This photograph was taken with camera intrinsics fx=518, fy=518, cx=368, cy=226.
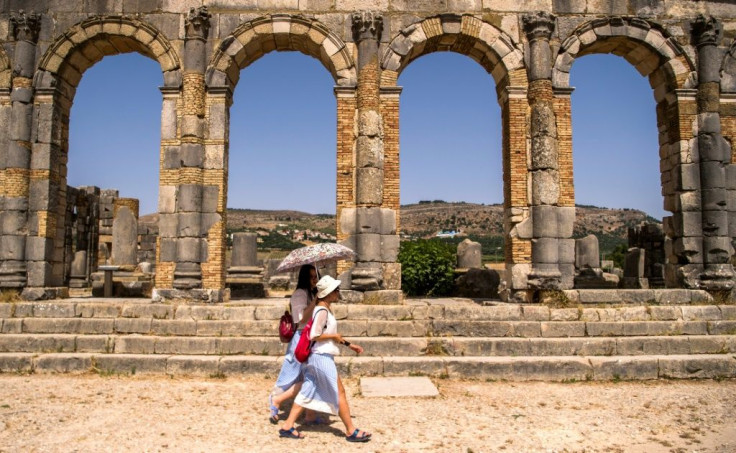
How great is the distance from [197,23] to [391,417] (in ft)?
30.4

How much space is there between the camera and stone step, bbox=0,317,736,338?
9086mm

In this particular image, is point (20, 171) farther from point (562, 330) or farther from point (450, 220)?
point (450, 220)

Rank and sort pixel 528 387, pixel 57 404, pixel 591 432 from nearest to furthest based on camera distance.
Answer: pixel 591 432
pixel 57 404
pixel 528 387

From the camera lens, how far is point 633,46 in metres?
11.9

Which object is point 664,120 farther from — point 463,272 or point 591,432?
point 591,432

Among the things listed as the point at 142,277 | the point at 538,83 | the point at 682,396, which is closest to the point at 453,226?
the point at 142,277

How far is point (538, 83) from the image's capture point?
11.1m

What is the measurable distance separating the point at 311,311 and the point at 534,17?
8.83m

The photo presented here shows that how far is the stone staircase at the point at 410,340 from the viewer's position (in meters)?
7.94

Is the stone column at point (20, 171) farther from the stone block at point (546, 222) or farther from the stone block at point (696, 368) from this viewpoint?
the stone block at point (696, 368)

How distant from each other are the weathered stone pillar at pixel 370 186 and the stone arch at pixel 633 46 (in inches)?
159

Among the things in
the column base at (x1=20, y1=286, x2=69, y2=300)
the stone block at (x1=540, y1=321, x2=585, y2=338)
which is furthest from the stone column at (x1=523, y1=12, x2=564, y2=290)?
the column base at (x1=20, y1=286, x2=69, y2=300)

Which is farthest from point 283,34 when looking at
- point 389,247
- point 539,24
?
point 539,24

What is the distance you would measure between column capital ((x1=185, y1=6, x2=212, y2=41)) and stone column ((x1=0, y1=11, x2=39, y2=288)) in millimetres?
3502
